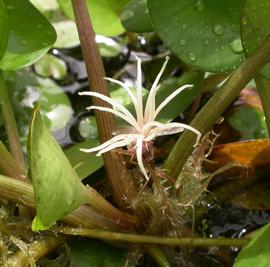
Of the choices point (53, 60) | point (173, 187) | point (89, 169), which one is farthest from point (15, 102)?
point (173, 187)

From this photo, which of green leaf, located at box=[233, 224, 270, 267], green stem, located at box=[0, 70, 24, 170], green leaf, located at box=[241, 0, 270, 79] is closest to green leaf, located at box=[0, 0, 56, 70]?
green stem, located at box=[0, 70, 24, 170]

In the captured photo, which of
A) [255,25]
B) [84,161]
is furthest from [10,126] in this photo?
[255,25]

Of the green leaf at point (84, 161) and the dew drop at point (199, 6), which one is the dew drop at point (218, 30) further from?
the green leaf at point (84, 161)

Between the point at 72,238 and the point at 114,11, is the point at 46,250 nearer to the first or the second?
the point at 72,238

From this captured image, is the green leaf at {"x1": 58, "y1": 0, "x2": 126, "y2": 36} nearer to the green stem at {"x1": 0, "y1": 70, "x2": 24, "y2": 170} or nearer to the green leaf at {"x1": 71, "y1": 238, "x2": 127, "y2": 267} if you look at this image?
the green stem at {"x1": 0, "y1": 70, "x2": 24, "y2": 170}

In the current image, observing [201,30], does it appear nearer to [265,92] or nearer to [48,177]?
[265,92]

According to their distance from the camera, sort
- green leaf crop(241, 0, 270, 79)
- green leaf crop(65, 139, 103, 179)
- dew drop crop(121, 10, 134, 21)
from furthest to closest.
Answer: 1. dew drop crop(121, 10, 134, 21)
2. green leaf crop(65, 139, 103, 179)
3. green leaf crop(241, 0, 270, 79)
